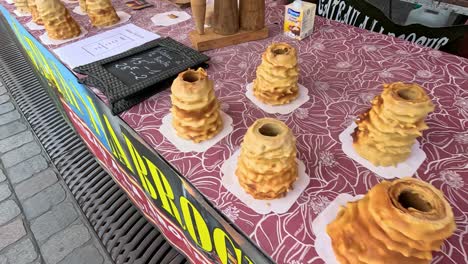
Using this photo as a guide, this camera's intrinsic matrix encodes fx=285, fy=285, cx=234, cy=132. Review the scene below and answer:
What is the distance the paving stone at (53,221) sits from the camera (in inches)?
67.7

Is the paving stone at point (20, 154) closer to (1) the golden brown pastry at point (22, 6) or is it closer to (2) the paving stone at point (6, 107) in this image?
(2) the paving stone at point (6, 107)

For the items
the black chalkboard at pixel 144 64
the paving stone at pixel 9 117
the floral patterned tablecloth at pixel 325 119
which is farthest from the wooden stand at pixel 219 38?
the paving stone at pixel 9 117

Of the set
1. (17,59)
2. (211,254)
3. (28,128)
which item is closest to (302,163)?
(211,254)

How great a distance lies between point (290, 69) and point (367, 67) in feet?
1.58

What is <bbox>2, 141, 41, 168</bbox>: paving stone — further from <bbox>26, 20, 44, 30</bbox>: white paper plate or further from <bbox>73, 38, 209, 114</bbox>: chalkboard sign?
<bbox>73, 38, 209, 114</bbox>: chalkboard sign

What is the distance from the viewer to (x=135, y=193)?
1.53 m

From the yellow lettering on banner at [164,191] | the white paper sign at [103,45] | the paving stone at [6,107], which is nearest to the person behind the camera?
the yellow lettering on banner at [164,191]

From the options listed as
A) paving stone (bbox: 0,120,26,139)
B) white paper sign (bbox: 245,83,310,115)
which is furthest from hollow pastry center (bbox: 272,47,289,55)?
paving stone (bbox: 0,120,26,139)

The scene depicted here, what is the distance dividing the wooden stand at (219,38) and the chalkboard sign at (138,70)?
100 millimetres

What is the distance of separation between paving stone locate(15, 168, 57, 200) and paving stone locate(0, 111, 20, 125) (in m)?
0.87

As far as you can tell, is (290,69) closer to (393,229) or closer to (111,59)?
(393,229)

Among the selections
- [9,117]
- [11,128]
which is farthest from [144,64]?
[9,117]

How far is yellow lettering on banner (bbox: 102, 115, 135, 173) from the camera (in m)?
1.27

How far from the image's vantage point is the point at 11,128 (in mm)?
2467
